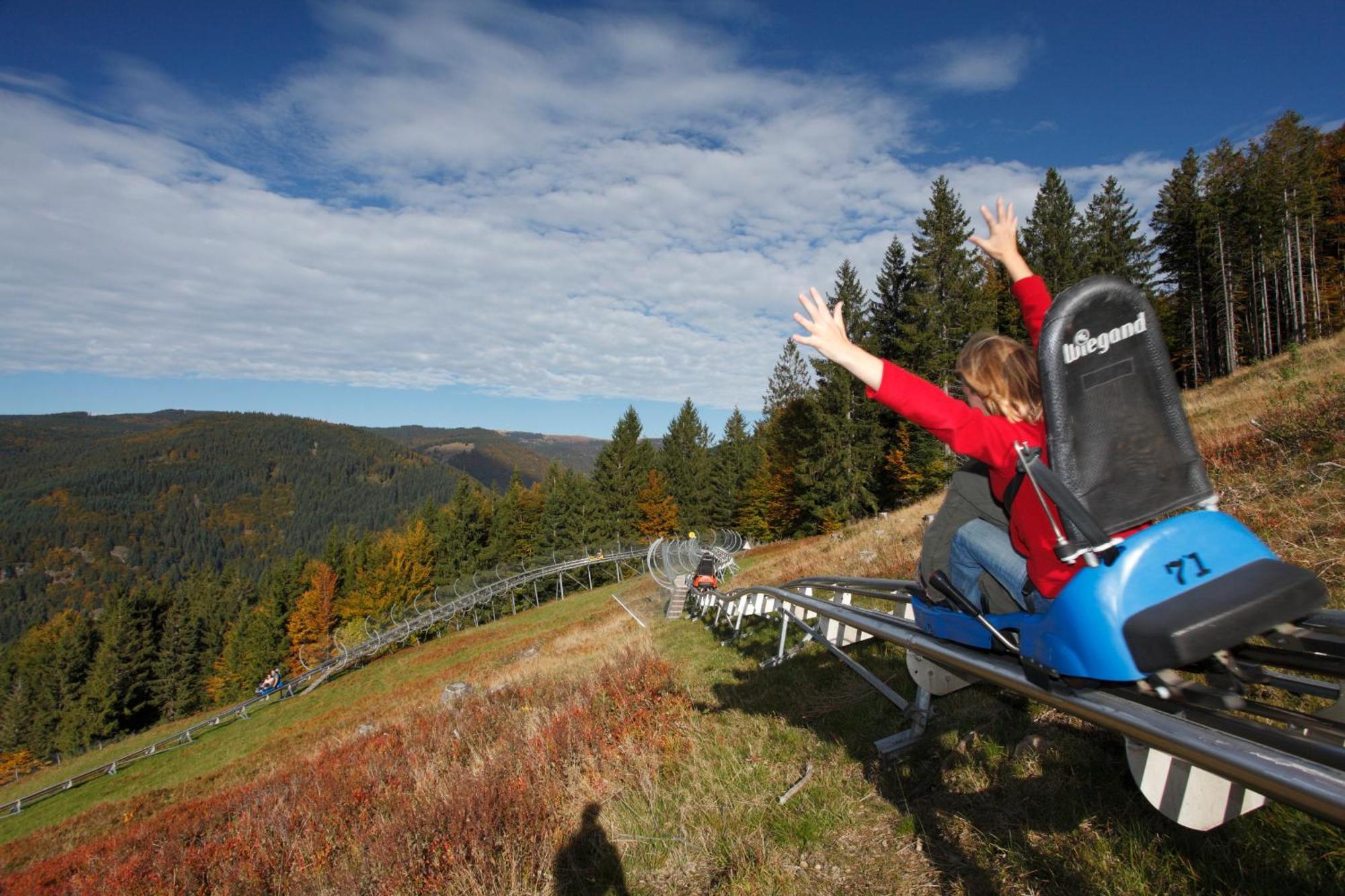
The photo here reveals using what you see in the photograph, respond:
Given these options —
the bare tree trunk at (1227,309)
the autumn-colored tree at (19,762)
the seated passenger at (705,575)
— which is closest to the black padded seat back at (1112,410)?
the seated passenger at (705,575)

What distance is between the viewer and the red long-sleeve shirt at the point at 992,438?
7.48ft

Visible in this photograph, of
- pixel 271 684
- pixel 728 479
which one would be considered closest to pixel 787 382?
pixel 728 479

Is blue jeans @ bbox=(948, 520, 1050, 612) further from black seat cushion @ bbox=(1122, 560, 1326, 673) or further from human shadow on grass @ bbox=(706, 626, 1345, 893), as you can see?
human shadow on grass @ bbox=(706, 626, 1345, 893)

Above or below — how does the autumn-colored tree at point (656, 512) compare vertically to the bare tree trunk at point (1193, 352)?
below

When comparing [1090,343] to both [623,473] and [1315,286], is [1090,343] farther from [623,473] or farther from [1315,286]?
[623,473]

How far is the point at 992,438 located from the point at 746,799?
2.77 metres

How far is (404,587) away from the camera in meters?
56.7

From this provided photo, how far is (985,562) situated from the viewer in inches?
110

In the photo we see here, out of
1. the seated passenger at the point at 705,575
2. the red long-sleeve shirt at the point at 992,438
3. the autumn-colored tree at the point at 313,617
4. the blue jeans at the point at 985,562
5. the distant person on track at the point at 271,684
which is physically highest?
the red long-sleeve shirt at the point at 992,438

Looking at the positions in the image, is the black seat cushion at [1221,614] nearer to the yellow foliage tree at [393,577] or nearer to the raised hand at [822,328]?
the raised hand at [822,328]

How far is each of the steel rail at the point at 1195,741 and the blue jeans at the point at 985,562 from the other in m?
0.29

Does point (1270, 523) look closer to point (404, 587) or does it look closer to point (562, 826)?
point (562, 826)

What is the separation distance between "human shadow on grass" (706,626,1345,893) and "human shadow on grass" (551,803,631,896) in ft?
5.37

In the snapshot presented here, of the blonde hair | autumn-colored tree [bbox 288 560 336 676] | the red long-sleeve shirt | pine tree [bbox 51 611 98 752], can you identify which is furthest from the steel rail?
pine tree [bbox 51 611 98 752]
